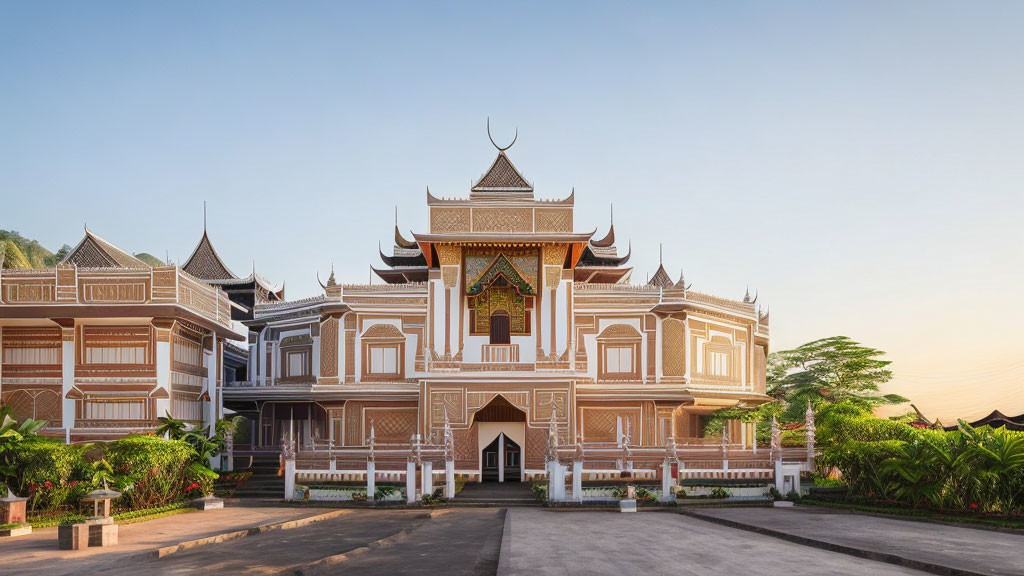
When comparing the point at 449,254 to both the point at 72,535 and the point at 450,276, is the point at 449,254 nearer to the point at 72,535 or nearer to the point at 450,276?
the point at 450,276

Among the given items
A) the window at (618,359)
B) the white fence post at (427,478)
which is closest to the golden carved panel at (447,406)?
the white fence post at (427,478)

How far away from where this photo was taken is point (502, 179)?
3138 centimetres

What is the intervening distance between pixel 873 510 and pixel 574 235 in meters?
12.9

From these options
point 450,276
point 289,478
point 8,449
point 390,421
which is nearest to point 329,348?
point 390,421

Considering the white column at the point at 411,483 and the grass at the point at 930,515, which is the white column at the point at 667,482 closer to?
the grass at the point at 930,515

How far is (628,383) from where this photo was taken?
103ft

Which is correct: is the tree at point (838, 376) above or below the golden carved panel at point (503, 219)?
below

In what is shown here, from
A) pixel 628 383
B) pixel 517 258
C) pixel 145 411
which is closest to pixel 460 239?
pixel 517 258

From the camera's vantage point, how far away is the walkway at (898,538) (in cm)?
1166

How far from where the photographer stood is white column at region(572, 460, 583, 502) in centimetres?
2191

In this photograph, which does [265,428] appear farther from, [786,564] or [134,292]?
[786,564]

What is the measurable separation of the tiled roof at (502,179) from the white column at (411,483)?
38.5ft

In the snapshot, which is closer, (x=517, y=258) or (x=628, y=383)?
(x=517, y=258)

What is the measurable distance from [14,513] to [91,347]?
31.3 feet
